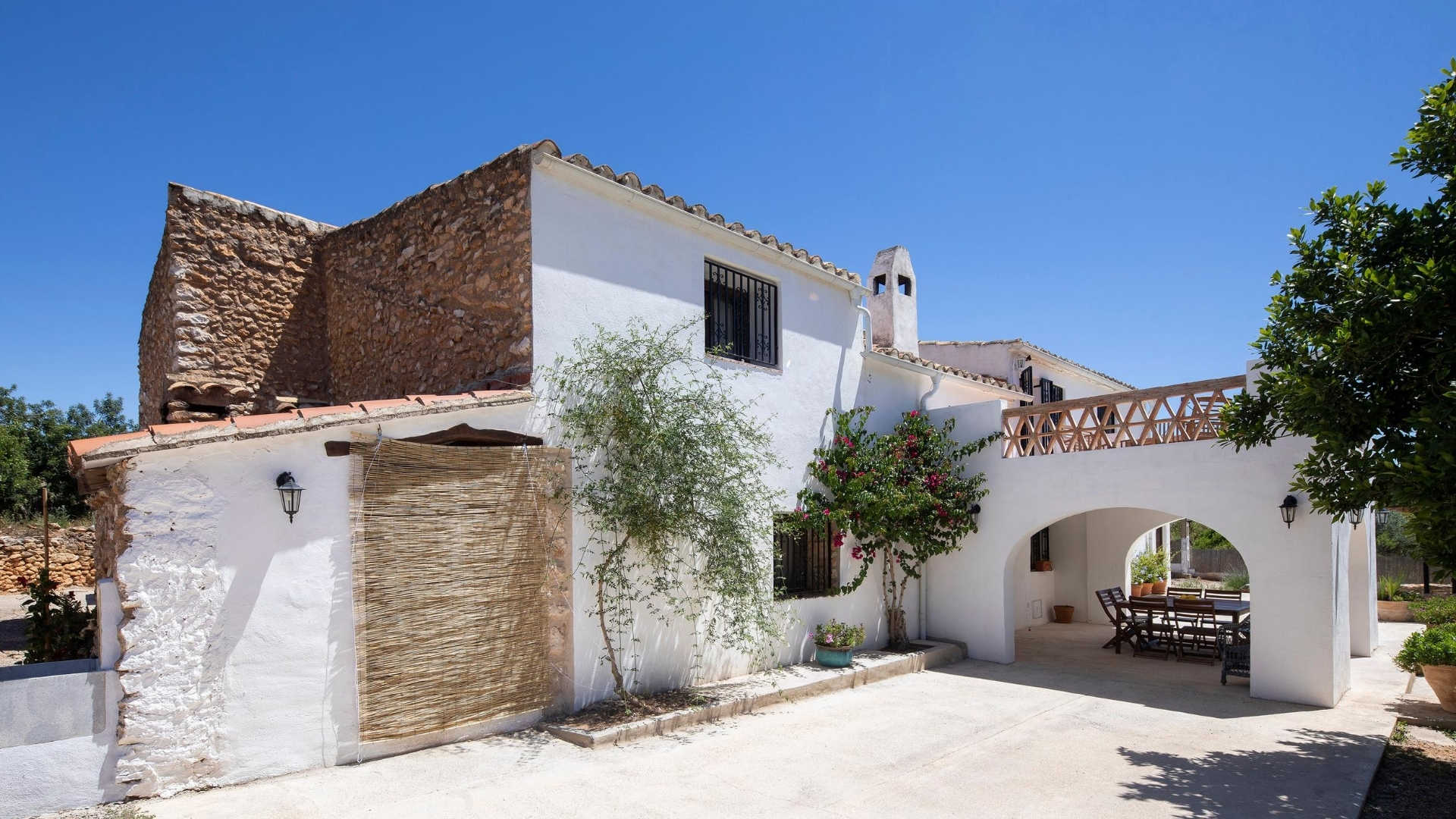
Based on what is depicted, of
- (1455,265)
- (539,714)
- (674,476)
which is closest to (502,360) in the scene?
(674,476)

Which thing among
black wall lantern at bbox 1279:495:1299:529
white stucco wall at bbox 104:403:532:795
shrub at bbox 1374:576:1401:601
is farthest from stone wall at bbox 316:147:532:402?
shrub at bbox 1374:576:1401:601

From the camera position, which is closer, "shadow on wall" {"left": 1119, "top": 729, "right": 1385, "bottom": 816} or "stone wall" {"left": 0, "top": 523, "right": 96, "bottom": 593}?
"shadow on wall" {"left": 1119, "top": 729, "right": 1385, "bottom": 816}

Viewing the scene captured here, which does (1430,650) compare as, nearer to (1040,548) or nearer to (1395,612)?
(1040,548)

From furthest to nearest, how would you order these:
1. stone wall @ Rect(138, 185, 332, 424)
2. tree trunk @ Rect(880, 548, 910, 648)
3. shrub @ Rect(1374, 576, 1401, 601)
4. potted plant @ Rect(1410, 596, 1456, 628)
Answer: shrub @ Rect(1374, 576, 1401, 601), tree trunk @ Rect(880, 548, 910, 648), potted plant @ Rect(1410, 596, 1456, 628), stone wall @ Rect(138, 185, 332, 424)

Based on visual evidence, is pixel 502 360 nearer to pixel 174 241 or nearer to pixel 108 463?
pixel 108 463

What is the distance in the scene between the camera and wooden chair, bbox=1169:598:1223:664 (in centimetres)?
1106

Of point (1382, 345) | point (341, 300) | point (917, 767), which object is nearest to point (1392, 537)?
Result: point (1382, 345)

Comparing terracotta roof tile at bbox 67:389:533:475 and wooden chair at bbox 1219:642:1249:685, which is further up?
terracotta roof tile at bbox 67:389:533:475

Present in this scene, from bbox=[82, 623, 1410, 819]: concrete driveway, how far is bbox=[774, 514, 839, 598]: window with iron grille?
181 cm

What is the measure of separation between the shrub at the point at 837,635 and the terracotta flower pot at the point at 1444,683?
620 cm

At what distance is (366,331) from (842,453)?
6440 millimetres

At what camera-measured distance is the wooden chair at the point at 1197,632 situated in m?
11.1

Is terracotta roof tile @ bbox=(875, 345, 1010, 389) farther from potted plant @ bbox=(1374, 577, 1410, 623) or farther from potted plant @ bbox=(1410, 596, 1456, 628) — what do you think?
potted plant @ bbox=(1374, 577, 1410, 623)

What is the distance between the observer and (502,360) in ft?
24.7
